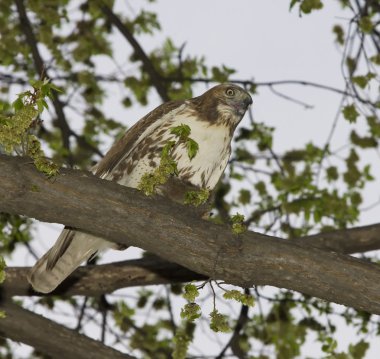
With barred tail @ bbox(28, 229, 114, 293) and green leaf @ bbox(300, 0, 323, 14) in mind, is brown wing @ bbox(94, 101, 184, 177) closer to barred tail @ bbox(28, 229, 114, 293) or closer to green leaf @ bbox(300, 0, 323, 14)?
barred tail @ bbox(28, 229, 114, 293)

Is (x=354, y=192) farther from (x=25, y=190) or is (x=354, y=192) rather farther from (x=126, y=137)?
(x=25, y=190)

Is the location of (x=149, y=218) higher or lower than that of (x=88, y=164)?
lower

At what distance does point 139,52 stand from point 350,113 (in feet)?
7.17

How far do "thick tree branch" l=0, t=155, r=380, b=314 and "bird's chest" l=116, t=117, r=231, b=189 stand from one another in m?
1.45

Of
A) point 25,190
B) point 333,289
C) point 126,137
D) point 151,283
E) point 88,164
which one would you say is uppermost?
point 88,164

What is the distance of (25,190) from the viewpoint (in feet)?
13.1

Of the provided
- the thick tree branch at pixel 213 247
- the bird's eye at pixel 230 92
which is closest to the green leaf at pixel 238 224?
the thick tree branch at pixel 213 247

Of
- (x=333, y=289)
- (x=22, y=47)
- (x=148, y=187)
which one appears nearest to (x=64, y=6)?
(x=22, y=47)

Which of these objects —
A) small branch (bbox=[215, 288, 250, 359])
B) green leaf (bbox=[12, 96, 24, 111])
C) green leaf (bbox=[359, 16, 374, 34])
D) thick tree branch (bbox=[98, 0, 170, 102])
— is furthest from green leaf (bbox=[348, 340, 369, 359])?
green leaf (bbox=[12, 96, 24, 111])

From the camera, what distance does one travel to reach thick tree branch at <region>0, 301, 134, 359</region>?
5.67 metres

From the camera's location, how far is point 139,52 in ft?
25.9

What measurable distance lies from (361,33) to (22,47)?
3.49 metres

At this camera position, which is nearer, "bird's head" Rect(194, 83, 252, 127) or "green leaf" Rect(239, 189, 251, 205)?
"bird's head" Rect(194, 83, 252, 127)

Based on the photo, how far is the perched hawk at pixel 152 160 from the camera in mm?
5656
